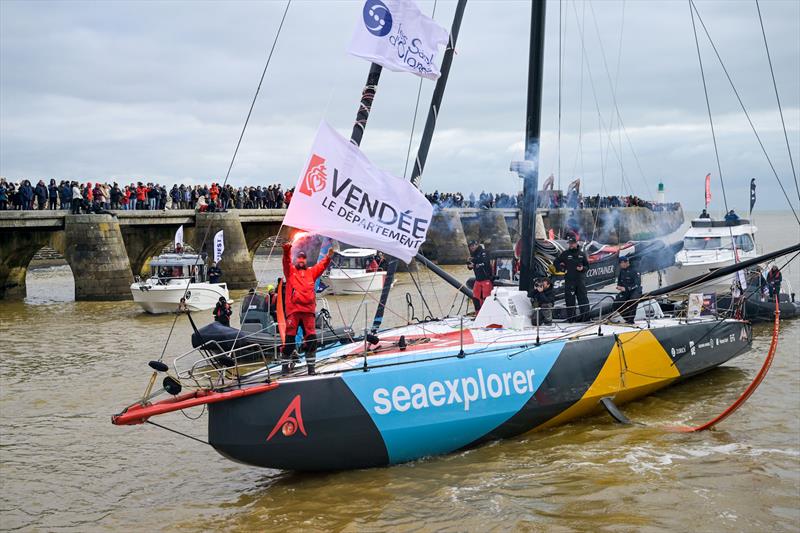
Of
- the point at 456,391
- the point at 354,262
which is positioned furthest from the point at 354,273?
the point at 456,391

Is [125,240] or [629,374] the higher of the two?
[125,240]

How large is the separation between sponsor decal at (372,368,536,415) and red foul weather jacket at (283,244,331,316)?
4.99 ft

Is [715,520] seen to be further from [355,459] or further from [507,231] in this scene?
[507,231]

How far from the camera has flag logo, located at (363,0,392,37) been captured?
9.65 metres

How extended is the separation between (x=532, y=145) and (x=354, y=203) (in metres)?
4.32

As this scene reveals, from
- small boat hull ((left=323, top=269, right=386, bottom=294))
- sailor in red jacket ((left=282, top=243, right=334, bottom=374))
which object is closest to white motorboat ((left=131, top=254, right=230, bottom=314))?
small boat hull ((left=323, top=269, right=386, bottom=294))

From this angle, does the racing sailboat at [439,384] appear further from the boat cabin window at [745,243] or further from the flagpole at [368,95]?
the boat cabin window at [745,243]

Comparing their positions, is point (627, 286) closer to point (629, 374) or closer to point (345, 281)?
point (629, 374)

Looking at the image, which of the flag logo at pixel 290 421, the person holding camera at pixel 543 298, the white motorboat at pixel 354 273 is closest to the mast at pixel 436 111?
the person holding camera at pixel 543 298

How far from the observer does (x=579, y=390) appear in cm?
1035

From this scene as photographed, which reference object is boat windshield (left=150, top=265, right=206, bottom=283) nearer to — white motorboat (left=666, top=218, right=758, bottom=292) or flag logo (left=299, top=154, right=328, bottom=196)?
white motorboat (left=666, top=218, right=758, bottom=292)

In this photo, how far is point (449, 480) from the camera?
8766 mm

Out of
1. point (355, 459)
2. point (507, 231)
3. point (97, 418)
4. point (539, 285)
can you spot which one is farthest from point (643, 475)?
point (507, 231)

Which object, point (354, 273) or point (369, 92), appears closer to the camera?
point (369, 92)
